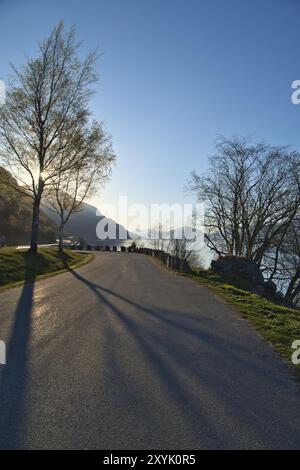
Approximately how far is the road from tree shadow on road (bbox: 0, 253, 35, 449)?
12 millimetres

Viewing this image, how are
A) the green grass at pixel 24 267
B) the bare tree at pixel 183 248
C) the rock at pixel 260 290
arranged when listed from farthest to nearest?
1. the bare tree at pixel 183 248
2. the rock at pixel 260 290
3. the green grass at pixel 24 267

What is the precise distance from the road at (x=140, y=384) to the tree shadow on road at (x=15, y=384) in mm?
12

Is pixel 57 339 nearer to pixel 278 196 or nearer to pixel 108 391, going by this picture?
pixel 108 391

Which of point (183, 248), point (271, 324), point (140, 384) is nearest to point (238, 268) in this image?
point (271, 324)

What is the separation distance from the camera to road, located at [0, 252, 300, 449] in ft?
12.8

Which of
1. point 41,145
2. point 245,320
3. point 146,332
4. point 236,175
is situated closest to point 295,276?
point 236,175

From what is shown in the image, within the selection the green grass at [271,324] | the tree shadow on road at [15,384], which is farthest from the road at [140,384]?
the green grass at [271,324]

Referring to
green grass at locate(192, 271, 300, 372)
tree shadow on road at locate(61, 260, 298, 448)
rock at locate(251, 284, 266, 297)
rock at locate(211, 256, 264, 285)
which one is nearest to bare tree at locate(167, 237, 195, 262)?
rock at locate(211, 256, 264, 285)

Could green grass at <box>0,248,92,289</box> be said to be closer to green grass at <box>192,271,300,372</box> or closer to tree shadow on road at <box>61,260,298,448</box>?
tree shadow on road at <box>61,260,298,448</box>

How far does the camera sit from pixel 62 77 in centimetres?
2467

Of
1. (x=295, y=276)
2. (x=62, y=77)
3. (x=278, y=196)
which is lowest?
(x=295, y=276)

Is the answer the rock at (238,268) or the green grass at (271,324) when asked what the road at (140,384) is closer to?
the green grass at (271,324)

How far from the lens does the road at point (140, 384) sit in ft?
12.8
